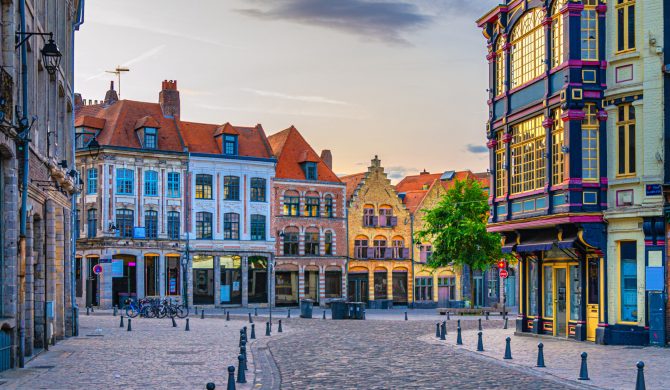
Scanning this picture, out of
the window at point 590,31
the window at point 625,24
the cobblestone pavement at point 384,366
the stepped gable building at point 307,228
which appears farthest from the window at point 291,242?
the window at point 625,24

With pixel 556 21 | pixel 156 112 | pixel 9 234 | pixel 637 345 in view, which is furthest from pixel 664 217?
pixel 156 112

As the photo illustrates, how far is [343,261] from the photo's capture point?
64375 millimetres

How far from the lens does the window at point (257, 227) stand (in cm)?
6084

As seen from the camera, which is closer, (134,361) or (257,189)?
(134,361)

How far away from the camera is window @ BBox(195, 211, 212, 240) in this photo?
5853 centimetres

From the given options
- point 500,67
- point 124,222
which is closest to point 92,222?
point 124,222

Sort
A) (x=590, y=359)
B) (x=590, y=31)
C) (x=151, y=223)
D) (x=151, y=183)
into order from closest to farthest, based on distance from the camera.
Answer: (x=590, y=359) → (x=590, y=31) → (x=151, y=223) → (x=151, y=183)

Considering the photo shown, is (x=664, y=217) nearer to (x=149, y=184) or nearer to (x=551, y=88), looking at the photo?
(x=551, y=88)

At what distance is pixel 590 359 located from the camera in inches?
836

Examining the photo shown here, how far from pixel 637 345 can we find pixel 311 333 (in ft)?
40.9

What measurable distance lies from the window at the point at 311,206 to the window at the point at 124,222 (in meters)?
13.5

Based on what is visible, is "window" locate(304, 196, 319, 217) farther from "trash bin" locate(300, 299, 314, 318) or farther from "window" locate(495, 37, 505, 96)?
"window" locate(495, 37, 505, 96)

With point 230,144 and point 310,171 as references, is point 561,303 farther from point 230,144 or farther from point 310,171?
point 310,171

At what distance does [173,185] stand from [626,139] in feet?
124
